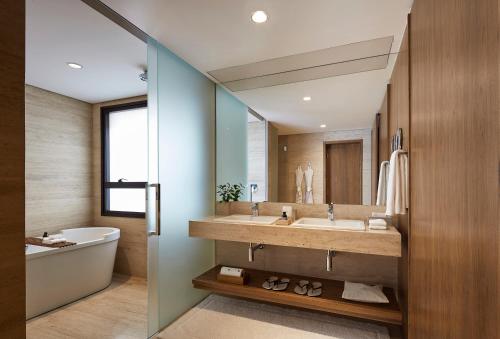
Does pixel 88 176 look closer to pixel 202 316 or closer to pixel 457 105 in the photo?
pixel 202 316

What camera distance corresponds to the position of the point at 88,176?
374 cm

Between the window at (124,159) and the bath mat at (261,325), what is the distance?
1.70 m

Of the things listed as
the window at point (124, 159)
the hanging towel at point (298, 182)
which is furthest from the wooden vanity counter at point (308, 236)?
the window at point (124, 159)

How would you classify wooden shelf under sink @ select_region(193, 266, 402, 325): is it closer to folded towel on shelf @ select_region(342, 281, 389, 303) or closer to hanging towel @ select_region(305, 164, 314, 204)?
folded towel on shelf @ select_region(342, 281, 389, 303)

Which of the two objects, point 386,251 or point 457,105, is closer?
point 457,105

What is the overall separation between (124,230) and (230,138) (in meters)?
2.07

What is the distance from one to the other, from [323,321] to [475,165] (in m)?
1.93

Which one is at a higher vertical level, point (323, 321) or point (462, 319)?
point (462, 319)

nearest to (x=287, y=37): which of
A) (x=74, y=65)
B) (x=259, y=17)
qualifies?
(x=259, y=17)

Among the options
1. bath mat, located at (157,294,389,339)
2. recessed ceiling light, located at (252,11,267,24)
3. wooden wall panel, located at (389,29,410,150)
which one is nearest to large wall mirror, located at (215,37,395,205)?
wooden wall panel, located at (389,29,410,150)

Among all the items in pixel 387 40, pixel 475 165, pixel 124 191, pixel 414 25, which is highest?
pixel 387 40

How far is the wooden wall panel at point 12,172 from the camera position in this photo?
84cm

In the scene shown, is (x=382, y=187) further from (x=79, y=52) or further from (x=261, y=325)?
(x=79, y=52)

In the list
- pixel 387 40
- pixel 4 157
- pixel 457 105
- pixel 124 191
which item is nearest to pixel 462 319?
pixel 457 105
